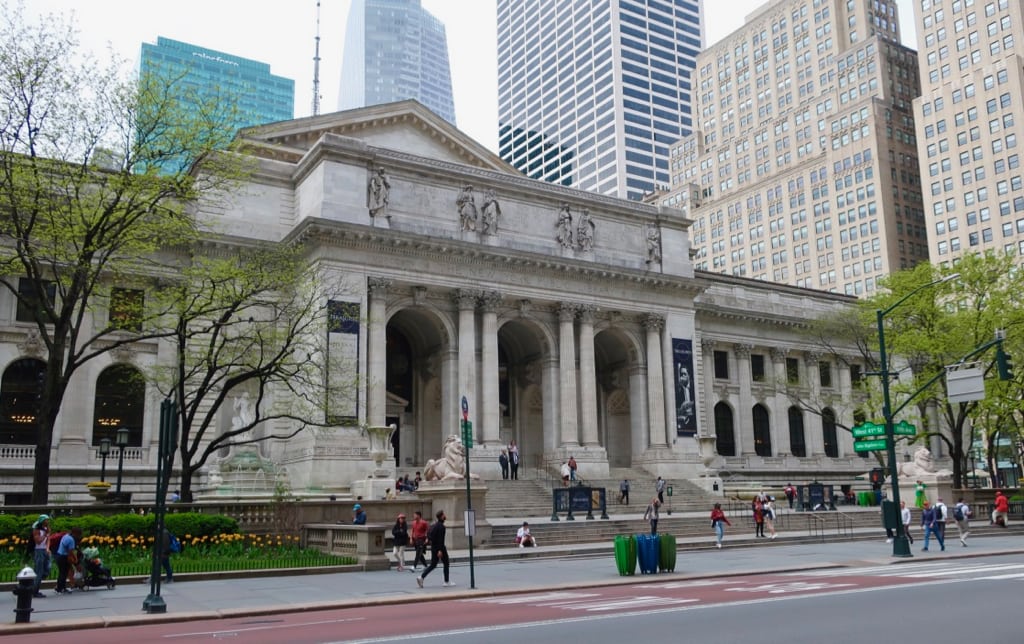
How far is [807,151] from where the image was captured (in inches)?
4454

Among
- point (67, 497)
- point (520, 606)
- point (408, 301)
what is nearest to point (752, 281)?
point (408, 301)

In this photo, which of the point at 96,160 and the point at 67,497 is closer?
the point at 96,160

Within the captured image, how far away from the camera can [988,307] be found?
45.8 m

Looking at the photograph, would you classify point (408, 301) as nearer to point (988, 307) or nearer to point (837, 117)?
point (988, 307)

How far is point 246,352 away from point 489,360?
1774 centimetres

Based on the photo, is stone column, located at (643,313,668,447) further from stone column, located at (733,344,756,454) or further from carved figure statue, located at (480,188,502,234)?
stone column, located at (733,344,756,454)

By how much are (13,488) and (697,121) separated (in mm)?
117013

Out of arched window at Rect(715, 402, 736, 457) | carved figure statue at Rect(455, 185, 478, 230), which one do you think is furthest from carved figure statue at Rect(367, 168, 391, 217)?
arched window at Rect(715, 402, 736, 457)

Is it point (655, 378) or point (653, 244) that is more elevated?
point (653, 244)

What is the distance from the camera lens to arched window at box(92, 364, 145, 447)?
42.5 metres

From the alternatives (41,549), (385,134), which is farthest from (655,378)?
(41,549)

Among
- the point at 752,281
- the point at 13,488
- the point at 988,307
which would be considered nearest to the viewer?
the point at 13,488

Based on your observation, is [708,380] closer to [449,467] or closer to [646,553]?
[449,467]

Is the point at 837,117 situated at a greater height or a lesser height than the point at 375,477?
greater
